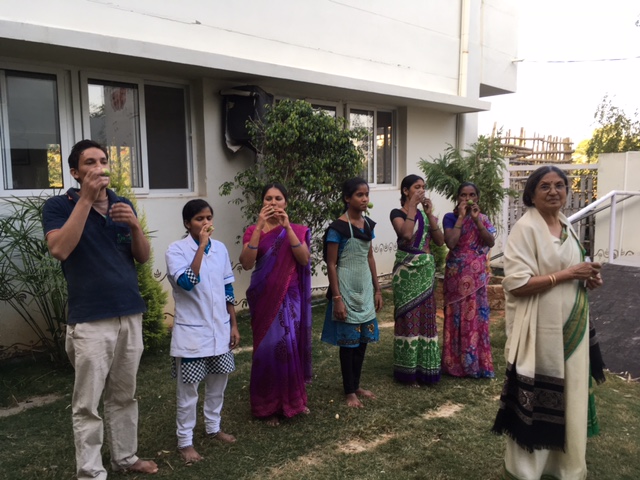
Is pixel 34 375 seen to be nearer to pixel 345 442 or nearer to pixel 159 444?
pixel 159 444

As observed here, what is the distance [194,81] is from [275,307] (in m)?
4.04

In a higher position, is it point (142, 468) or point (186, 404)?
point (186, 404)

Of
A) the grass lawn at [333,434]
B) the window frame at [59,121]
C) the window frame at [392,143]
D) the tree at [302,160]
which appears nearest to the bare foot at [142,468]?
the grass lawn at [333,434]

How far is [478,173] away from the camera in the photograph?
6715 millimetres

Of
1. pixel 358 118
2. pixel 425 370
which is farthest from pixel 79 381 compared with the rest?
pixel 358 118

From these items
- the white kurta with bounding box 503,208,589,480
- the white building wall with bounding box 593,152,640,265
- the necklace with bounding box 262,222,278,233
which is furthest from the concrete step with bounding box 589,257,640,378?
the necklace with bounding box 262,222,278,233

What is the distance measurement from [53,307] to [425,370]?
135 inches

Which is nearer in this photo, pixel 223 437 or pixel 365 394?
pixel 223 437

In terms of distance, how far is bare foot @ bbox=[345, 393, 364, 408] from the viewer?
4113 millimetres

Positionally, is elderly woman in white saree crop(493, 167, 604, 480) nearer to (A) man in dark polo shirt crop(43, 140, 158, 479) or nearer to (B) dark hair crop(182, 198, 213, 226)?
(B) dark hair crop(182, 198, 213, 226)

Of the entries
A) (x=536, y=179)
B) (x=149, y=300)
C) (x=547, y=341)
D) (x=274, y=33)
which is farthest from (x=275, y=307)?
(x=274, y=33)

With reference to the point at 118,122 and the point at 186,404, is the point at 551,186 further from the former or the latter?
the point at 118,122

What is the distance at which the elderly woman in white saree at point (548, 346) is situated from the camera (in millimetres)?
2805

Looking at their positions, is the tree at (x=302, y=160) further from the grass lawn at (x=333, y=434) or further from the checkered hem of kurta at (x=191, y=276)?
the checkered hem of kurta at (x=191, y=276)
